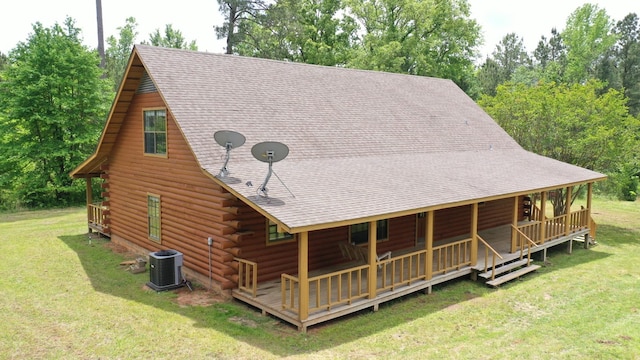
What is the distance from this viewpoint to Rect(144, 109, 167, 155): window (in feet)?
42.6

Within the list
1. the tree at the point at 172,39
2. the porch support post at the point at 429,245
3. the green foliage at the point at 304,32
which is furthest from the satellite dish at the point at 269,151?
the tree at the point at 172,39

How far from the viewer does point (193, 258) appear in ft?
39.8

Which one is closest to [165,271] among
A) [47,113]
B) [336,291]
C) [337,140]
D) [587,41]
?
[336,291]

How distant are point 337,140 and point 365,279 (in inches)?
173

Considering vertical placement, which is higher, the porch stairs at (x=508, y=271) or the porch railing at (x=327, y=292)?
the porch railing at (x=327, y=292)

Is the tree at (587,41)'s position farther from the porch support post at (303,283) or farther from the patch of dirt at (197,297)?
the porch support post at (303,283)

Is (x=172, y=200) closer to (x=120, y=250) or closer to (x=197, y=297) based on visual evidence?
(x=197, y=297)

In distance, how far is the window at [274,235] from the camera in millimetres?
11344

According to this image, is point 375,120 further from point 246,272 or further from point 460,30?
point 460,30

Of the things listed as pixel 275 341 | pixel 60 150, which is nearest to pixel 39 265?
pixel 275 341

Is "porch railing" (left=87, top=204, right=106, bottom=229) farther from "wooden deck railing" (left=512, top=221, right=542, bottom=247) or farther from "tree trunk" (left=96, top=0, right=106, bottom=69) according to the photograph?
"tree trunk" (left=96, top=0, right=106, bottom=69)

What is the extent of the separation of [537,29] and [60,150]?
195ft

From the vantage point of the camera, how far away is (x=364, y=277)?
11.6m

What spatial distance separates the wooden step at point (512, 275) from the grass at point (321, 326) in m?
0.18
